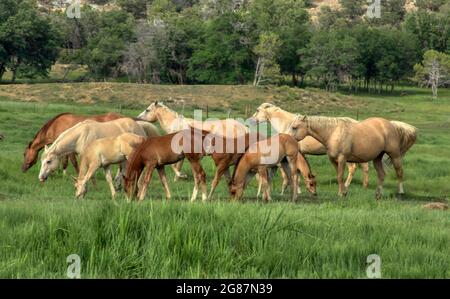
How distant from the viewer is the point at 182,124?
21.3m

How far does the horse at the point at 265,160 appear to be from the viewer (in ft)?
50.9

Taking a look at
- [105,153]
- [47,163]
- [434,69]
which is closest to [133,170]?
[105,153]

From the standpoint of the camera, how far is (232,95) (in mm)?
64438

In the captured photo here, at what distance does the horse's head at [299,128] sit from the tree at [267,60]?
7148 centimetres

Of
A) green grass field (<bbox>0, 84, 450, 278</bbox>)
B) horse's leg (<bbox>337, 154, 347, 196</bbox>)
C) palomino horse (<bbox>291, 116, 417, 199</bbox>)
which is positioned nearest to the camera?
green grass field (<bbox>0, 84, 450, 278</bbox>)

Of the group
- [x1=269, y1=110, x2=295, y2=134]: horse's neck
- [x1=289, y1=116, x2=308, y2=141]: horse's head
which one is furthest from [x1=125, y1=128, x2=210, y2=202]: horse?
[x1=269, y1=110, x2=295, y2=134]: horse's neck

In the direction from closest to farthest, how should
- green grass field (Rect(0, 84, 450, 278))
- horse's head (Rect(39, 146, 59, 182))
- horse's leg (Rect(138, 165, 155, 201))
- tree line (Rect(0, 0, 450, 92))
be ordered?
green grass field (Rect(0, 84, 450, 278)), horse's leg (Rect(138, 165, 155, 201)), horse's head (Rect(39, 146, 59, 182)), tree line (Rect(0, 0, 450, 92))

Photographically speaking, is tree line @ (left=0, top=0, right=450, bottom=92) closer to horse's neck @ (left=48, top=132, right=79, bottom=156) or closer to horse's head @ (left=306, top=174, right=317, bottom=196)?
horse's neck @ (left=48, top=132, right=79, bottom=156)

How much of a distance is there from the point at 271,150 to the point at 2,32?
2984 inches

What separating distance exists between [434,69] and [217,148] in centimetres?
8266

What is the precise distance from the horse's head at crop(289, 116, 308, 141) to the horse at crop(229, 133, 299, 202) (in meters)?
1.72

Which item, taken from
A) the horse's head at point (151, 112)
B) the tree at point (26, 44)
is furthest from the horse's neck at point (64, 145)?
the tree at point (26, 44)

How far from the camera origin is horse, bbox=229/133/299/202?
1551cm

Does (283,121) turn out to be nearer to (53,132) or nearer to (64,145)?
(64,145)
